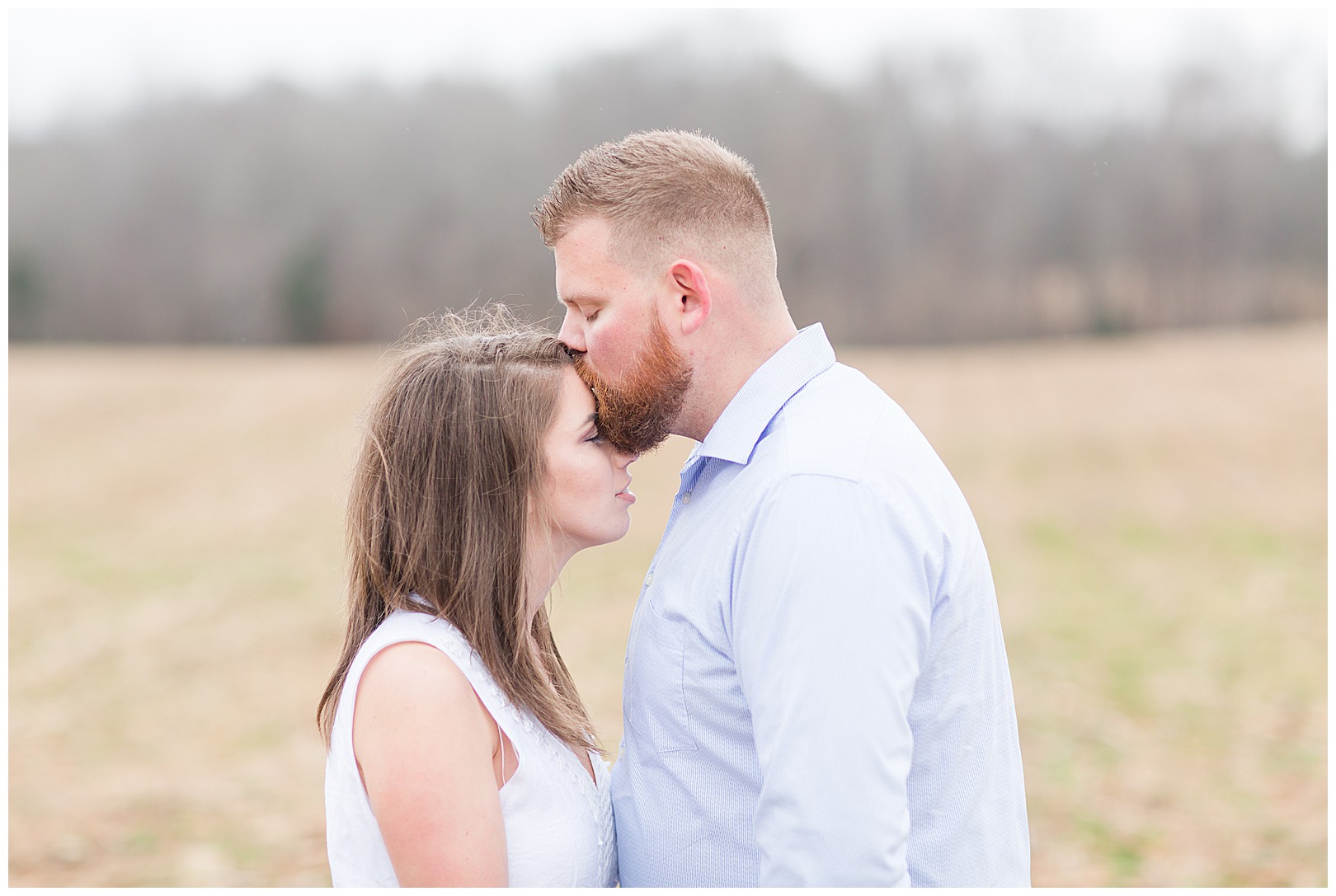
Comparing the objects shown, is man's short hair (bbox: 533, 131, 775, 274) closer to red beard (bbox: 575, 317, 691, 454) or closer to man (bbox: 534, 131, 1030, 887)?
man (bbox: 534, 131, 1030, 887)

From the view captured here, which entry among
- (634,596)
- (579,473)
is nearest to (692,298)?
(579,473)

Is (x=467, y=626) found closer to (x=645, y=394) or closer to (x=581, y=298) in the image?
(x=645, y=394)

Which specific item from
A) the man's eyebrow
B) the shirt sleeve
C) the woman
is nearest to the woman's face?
the woman

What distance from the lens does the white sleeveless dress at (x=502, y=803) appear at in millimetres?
1946

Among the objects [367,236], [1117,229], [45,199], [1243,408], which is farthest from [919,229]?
[45,199]

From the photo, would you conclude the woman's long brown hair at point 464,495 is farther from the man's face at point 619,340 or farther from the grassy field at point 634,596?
the grassy field at point 634,596

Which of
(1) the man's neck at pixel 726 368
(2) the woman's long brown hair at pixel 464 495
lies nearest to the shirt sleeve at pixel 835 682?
(1) the man's neck at pixel 726 368

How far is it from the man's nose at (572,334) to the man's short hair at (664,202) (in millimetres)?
152

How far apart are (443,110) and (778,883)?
36.1 metres

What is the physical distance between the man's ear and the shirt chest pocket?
1.66 ft

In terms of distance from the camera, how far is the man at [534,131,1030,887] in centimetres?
163

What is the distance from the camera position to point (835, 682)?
5.33 feet

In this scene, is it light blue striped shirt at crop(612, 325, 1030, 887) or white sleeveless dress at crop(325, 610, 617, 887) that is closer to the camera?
light blue striped shirt at crop(612, 325, 1030, 887)

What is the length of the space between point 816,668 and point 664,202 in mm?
904
